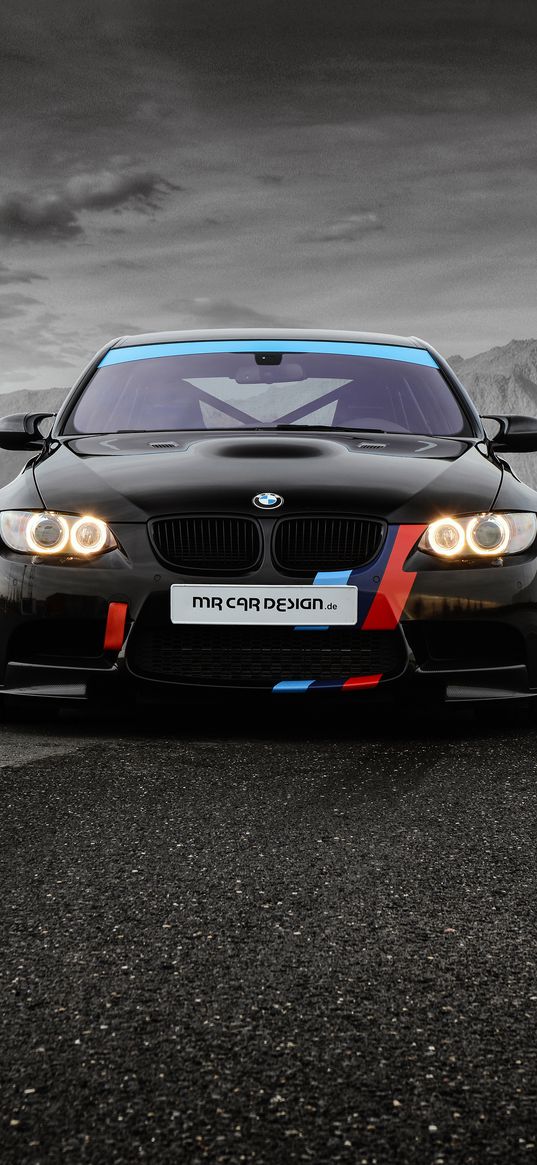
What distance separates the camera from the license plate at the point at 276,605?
3857mm

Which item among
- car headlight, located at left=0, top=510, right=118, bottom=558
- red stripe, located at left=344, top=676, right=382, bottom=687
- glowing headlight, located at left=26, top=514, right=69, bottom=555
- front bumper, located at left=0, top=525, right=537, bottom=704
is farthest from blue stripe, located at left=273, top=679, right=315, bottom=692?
glowing headlight, located at left=26, top=514, right=69, bottom=555

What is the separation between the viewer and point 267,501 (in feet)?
13.1

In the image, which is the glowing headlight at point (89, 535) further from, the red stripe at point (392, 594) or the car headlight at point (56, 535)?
the red stripe at point (392, 594)

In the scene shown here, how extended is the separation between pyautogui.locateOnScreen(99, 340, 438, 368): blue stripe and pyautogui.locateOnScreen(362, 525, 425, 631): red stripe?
1.99 meters

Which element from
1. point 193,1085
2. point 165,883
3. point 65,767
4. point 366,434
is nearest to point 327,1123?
point 193,1085

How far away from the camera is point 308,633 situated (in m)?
3.88

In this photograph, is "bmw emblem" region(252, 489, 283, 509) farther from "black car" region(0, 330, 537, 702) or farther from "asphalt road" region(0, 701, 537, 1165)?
"asphalt road" region(0, 701, 537, 1165)

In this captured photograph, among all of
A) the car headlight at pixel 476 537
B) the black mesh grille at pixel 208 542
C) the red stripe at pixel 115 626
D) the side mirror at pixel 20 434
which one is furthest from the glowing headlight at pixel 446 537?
the side mirror at pixel 20 434

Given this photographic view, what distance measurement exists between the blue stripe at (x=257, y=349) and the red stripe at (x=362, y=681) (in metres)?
2.21

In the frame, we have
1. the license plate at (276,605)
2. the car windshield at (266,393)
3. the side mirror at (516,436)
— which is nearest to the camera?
the license plate at (276,605)

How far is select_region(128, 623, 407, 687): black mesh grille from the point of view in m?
3.88

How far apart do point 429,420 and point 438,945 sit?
135 inches

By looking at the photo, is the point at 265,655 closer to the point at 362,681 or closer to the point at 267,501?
the point at 362,681

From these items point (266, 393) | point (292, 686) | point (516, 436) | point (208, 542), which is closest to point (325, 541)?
point (208, 542)
